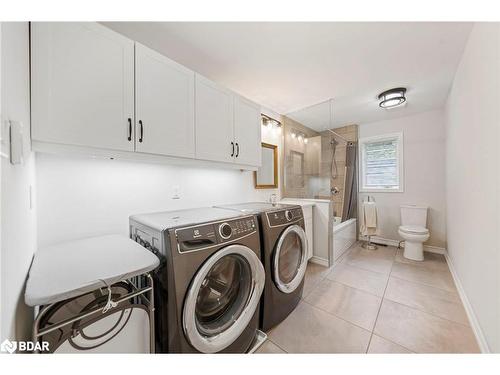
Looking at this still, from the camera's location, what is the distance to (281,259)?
1630 millimetres

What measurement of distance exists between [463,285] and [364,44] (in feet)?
8.01

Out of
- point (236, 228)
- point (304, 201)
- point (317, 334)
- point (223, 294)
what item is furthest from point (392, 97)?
point (223, 294)

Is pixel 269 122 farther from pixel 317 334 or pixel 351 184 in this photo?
pixel 317 334

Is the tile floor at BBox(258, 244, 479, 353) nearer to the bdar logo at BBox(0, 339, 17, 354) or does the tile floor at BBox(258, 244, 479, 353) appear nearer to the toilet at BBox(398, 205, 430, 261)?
the toilet at BBox(398, 205, 430, 261)

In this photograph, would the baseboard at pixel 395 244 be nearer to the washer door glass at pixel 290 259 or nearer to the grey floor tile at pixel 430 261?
the grey floor tile at pixel 430 261

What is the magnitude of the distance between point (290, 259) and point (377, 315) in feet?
2.82

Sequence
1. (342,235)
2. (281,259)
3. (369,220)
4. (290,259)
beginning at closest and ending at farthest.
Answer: (281,259) → (290,259) → (342,235) → (369,220)

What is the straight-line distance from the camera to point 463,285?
1.83 meters

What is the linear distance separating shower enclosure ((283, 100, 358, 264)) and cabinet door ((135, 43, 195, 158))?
183 cm

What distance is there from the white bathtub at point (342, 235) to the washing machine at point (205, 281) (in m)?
1.83

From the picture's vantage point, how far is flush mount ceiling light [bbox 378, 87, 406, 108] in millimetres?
2334

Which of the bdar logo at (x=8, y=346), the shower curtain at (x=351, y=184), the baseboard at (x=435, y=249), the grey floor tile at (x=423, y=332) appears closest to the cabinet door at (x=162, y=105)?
the bdar logo at (x=8, y=346)

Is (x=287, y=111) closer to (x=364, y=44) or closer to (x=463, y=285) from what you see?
(x=364, y=44)
